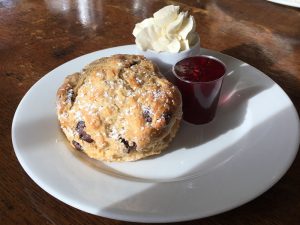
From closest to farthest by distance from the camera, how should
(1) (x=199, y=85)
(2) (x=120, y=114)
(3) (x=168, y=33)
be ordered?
(2) (x=120, y=114)
(1) (x=199, y=85)
(3) (x=168, y=33)

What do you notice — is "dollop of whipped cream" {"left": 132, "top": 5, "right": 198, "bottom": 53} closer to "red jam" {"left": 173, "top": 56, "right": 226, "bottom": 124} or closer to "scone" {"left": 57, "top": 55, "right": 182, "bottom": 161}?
"red jam" {"left": 173, "top": 56, "right": 226, "bottom": 124}

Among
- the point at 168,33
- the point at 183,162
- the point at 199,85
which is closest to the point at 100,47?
the point at 168,33

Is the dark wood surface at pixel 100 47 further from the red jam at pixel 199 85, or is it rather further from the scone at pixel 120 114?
the red jam at pixel 199 85

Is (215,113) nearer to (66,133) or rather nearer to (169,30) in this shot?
(169,30)

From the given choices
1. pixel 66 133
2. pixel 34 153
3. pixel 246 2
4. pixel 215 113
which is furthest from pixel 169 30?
pixel 246 2

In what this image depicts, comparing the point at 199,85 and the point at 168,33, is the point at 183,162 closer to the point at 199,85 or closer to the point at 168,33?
the point at 199,85

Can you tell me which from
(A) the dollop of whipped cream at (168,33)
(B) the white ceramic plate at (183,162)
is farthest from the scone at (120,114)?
(A) the dollop of whipped cream at (168,33)

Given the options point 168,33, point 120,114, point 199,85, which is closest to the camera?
point 120,114
